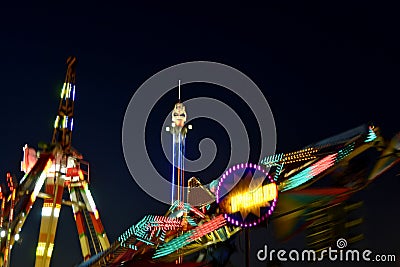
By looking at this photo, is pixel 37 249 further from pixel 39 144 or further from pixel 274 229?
pixel 274 229

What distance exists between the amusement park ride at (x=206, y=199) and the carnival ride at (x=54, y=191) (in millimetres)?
57

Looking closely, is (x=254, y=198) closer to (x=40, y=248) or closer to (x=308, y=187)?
(x=308, y=187)

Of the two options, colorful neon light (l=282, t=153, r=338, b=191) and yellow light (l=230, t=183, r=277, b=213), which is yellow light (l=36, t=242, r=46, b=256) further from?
colorful neon light (l=282, t=153, r=338, b=191)

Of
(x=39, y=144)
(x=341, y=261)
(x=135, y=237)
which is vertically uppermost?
(x=39, y=144)

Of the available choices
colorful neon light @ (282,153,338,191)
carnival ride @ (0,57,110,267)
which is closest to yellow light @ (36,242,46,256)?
carnival ride @ (0,57,110,267)

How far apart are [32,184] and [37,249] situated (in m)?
3.76

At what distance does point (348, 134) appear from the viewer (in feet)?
61.9

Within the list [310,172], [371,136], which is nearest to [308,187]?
[310,172]

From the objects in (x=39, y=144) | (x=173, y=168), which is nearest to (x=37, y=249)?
(x=39, y=144)

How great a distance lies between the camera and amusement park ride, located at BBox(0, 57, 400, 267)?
18703 millimetres

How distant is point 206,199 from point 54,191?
469 inches

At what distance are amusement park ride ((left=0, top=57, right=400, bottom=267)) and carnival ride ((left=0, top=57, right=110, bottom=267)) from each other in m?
0.06

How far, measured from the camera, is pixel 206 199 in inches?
1131

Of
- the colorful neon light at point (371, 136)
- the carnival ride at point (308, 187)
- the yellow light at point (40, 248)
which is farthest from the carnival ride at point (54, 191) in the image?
the colorful neon light at point (371, 136)
